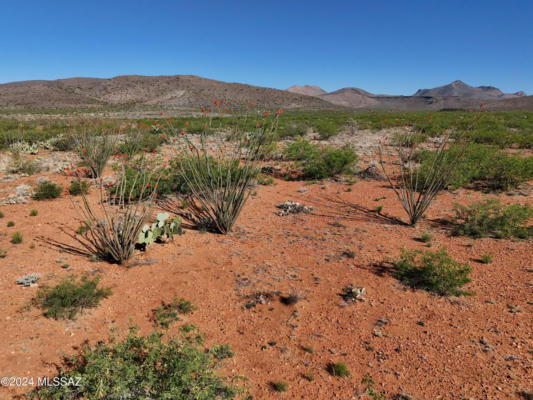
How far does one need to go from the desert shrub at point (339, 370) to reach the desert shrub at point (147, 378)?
41.3 inches

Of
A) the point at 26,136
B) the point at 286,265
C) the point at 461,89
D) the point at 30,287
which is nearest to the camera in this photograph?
the point at 30,287

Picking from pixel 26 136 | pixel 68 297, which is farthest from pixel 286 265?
pixel 26 136

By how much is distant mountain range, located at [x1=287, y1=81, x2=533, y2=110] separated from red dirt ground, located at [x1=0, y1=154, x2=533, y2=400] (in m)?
87.4

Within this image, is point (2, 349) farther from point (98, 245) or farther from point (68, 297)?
point (98, 245)

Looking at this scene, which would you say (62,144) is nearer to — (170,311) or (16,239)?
(16,239)

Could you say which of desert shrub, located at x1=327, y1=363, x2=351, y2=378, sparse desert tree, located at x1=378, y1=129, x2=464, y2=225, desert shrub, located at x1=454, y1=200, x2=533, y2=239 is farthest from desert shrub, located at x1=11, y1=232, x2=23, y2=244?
desert shrub, located at x1=454, y1=200, x2=533, y2=239

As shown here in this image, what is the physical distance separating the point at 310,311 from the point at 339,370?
95cm

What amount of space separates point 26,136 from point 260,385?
1680 centimetres

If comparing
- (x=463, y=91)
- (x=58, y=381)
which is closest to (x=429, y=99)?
(x=463, y=91)

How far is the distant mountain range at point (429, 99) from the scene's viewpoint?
109 meters

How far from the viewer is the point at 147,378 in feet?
8.25

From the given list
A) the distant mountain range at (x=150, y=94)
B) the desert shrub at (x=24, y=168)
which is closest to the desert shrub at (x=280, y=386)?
the desert shrub at (x=24, y=168)

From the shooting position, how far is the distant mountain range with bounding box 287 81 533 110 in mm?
109119

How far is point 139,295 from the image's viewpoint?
409cm
